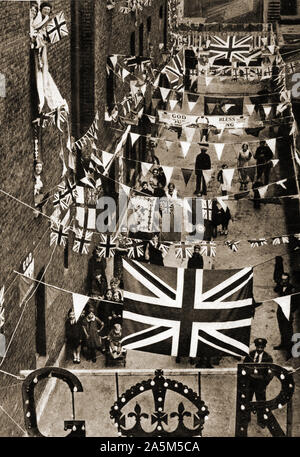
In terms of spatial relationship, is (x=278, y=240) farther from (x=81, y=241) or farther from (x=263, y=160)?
(x=263, y=160)

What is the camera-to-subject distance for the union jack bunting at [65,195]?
2096 centimetres

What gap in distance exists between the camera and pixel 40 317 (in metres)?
20.6

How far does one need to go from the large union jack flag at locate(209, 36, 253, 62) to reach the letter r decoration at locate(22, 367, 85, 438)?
77.4 ft

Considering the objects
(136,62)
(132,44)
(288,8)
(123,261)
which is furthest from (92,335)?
(288,8)

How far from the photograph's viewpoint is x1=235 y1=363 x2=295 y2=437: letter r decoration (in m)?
15.6

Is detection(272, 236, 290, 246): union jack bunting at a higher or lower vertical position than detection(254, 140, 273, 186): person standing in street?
lower

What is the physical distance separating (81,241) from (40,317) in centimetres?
201

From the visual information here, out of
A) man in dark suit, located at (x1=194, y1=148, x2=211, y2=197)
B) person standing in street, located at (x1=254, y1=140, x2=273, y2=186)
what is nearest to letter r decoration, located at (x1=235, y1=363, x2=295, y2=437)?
man in dark suit, located at (x1=194, y1=148, x2=211, y2=197)

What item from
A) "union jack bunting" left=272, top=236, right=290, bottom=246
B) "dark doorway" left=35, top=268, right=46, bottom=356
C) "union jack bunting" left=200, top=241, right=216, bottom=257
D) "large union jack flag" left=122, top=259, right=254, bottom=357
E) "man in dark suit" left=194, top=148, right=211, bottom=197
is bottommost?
"large union jack flag" left=122, top=259, right=254, bottom=357

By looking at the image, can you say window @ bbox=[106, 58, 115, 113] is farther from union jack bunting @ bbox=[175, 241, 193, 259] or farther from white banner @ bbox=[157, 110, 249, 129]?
union jack bunting @ bbox=[175, 241, 193, 259]

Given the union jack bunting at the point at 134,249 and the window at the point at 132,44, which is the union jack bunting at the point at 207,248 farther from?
the window at the point at 132,44

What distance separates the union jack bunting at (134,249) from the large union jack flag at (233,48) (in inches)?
618

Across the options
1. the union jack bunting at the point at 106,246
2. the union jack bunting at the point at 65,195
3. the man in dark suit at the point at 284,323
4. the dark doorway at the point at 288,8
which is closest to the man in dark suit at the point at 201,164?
the man in dark suit at the point at 284,323

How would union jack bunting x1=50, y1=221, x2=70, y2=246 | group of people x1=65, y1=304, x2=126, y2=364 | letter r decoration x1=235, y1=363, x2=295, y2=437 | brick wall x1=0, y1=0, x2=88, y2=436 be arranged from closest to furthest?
letter r decoration x1=235, y1=363, x2=295, y2=437 < brick wall x1=0, y1=0, x2=88, y2=436 < union jack bunting x1=50, y1=221, x2=70, y2=246 < group of people x1=65, y1=304, x2=126, y2=364
